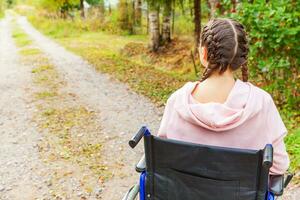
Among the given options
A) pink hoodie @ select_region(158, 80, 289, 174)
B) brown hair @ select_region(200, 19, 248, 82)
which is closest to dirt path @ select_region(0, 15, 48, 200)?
pink hoodie @ select_region(158, 80, 289, 174)

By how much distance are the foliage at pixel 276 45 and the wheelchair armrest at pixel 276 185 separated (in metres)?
3.51

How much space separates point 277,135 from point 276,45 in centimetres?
379

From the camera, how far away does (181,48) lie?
45.3 ft

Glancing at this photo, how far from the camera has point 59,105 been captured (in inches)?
320

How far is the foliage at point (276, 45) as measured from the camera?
5488 mm

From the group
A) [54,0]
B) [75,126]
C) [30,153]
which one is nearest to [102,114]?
[75,126]

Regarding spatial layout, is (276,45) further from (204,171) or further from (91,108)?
(204,171)

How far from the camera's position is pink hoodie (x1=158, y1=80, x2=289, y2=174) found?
2.01 m

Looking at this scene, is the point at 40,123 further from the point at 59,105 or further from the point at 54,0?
the point at 54,0

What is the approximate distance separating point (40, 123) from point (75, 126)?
0.65m

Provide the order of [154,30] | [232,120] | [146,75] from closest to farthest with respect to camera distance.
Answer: [232,120] < [146,75] < [154,30]

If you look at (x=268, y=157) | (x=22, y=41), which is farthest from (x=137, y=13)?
(x=268, y=157)

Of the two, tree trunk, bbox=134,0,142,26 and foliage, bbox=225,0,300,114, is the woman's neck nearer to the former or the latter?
foliage, bbox=225,0,300,114

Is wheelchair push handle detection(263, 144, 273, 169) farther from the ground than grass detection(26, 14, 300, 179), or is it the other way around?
wheelchair push handle detection(263, 144, 273, 169)
